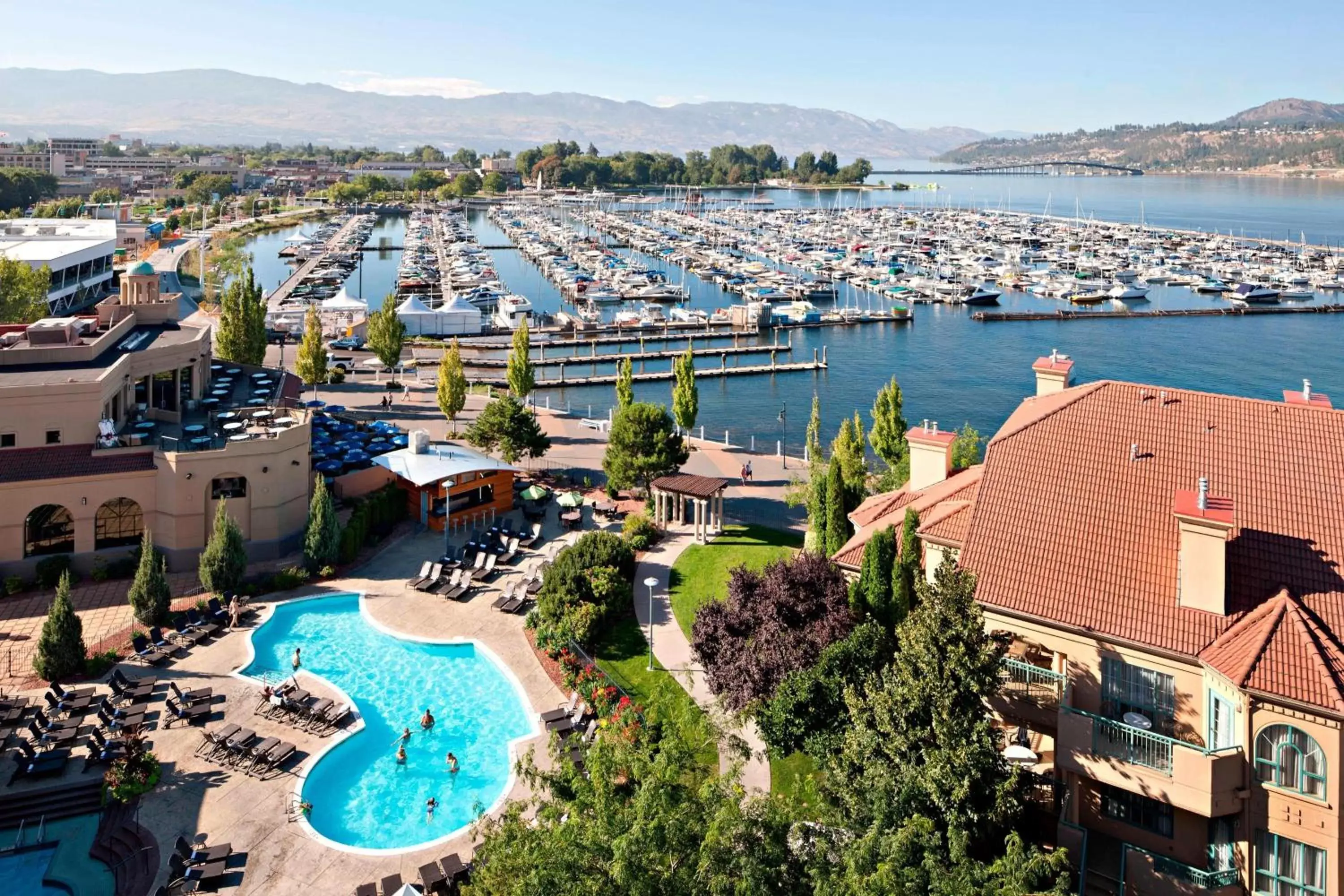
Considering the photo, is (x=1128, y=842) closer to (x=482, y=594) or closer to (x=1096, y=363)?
(x=482, y=594)

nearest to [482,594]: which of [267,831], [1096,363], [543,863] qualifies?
[267,831]

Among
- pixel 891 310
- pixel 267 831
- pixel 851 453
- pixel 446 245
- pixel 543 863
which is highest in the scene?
pixel 446 245

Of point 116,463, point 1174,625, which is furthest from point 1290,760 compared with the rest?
point 116,463

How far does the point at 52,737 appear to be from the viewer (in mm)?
20469

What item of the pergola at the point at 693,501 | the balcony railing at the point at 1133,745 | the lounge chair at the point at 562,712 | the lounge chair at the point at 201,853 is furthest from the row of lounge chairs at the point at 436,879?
the pergola at the point at 693,501

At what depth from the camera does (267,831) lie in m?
18.2

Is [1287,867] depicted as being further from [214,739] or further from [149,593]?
[149,593]

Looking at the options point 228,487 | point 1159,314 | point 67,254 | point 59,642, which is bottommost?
point 59,642

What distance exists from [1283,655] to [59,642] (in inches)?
937

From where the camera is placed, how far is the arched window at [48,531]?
28.3m

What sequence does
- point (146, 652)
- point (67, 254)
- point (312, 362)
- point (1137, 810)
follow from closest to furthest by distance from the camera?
point (1137, 810) → point (146, 652) → point (312, 362) → point (67, 254)

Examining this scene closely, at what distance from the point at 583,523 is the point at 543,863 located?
22.4 metres

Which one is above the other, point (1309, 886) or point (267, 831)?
point (1309, 886)

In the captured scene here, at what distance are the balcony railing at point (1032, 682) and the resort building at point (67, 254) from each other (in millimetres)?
68907
